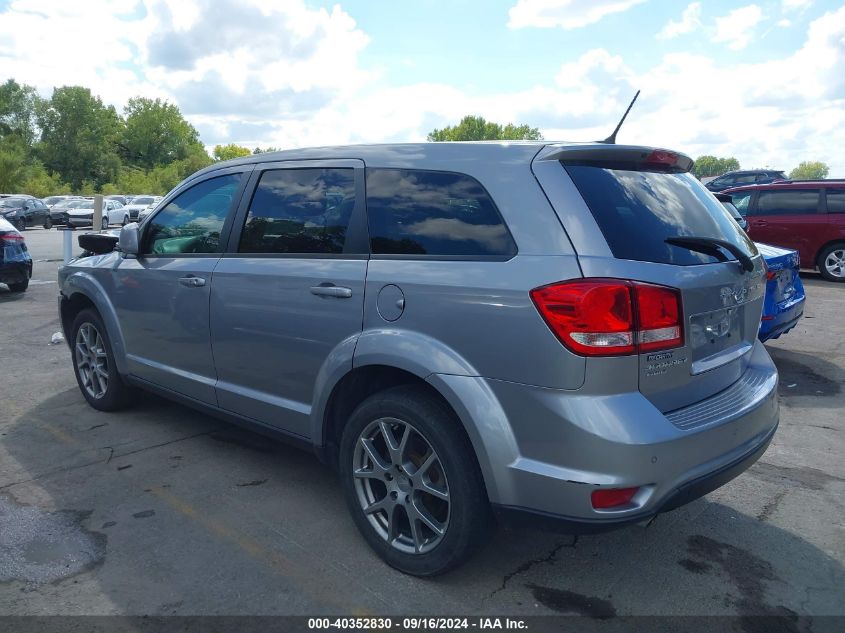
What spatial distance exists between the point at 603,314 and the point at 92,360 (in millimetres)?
4153

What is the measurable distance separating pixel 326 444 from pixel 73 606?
123 cm

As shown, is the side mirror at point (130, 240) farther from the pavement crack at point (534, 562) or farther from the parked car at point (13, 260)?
the parked car at point (13, 260)

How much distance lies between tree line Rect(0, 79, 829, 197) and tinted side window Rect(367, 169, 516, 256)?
68.4 m

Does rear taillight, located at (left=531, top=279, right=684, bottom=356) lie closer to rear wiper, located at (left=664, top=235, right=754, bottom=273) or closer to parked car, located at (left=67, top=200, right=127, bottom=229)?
rear wiper, located at (left=664, top=235, right=754, bottom=273)

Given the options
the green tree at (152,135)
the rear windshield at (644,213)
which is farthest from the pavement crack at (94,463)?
the green tree at (152,135)

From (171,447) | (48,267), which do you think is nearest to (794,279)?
(171,447)

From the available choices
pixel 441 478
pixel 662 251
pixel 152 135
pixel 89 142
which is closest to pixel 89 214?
pixel 441 478

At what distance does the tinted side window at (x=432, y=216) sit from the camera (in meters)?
3.01

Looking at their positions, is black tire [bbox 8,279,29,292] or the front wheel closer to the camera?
black tire [bbox 8,279,29,292]

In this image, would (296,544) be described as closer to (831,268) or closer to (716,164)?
(831,268)

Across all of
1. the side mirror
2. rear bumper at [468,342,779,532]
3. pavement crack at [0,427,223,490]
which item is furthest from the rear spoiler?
pavement crack at [0,427,223,490]

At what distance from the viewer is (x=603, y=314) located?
2654 mm

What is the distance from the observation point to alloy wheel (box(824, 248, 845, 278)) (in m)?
13.3

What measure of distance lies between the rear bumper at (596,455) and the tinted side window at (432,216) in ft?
1.95
